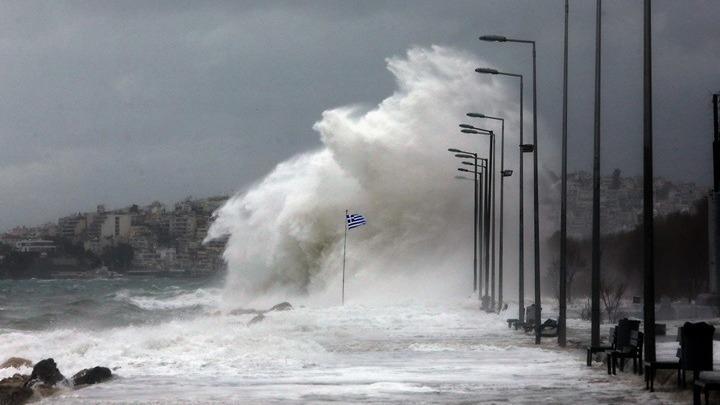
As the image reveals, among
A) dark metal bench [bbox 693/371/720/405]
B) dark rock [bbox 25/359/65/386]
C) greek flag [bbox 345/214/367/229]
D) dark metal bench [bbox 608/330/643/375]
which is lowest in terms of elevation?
dark rock [bbox 25/359/65/386]

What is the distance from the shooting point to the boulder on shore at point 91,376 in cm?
1988

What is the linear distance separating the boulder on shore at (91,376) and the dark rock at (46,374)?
27cm

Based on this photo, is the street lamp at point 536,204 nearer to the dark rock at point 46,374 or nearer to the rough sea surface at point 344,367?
the rough sea surface at point 344,367

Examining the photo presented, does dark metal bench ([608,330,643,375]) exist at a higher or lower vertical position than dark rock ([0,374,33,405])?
higher

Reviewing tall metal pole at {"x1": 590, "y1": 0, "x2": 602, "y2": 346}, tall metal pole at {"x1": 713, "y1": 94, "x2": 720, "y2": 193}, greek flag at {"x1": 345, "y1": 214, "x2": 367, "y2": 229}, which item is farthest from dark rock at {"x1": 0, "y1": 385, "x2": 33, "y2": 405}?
greek flag at {"x1": 345, "y1": 214, "x2": 367, "y2": 229}

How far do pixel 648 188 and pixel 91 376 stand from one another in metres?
8.95

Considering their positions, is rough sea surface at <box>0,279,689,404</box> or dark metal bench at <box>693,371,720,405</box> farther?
rough sea surface at <box>0,279,689,404</box>

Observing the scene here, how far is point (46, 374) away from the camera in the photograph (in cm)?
1997

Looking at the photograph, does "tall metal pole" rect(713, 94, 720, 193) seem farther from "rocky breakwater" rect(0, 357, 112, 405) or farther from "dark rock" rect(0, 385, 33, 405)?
"dark rock" rect(0, 385, 33, 405)

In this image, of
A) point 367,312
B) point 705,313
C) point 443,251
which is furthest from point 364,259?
point 705,313

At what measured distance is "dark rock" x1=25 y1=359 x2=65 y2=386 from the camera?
64.9ft

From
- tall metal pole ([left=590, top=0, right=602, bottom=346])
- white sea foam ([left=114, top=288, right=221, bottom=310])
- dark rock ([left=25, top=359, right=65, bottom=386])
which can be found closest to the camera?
dark rock ([left=25, top=359, right=65, bottom=386])

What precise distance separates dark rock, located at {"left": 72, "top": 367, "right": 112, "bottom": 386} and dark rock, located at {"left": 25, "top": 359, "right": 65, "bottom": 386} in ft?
0.90

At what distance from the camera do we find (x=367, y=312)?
164ft
